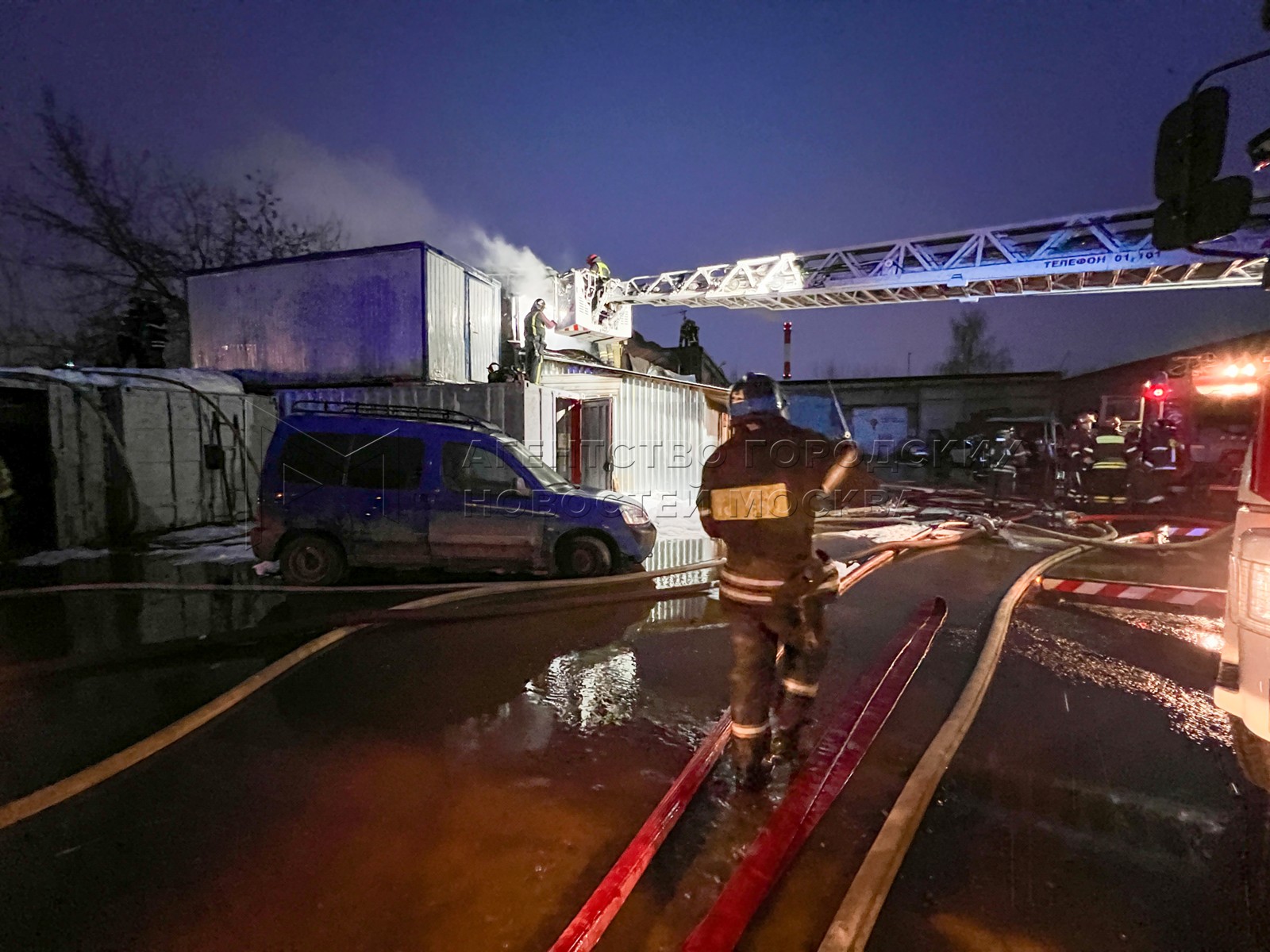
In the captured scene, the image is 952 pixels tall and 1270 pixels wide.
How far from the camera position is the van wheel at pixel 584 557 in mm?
6641

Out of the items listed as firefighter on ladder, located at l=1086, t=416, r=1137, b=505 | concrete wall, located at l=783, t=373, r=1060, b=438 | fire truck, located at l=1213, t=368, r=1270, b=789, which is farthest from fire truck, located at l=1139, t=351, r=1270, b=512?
concrete wall, located at l=783, t=373, r=1060, b=438

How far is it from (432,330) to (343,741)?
10166mm

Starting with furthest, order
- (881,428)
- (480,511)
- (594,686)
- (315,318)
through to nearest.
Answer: (881,428) < (315,318) < (480,511) < (594,686)

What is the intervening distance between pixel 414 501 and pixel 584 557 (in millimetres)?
1905

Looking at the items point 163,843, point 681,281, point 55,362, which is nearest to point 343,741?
point 163,843

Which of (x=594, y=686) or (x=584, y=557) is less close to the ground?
(x=584, y=557)

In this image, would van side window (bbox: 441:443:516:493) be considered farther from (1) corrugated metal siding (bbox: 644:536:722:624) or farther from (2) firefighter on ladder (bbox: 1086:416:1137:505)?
(2) firefighter on ladder (bbox: 1086:416:1137:505)

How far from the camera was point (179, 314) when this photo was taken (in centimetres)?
1870

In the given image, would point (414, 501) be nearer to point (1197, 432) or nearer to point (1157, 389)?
point (1157, 389)

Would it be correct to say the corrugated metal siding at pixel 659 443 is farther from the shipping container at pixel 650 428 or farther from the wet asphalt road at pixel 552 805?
the wet asphalt road at pixel 552 805

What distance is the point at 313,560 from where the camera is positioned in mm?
6672

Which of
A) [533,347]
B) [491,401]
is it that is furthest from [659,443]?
[491,401]

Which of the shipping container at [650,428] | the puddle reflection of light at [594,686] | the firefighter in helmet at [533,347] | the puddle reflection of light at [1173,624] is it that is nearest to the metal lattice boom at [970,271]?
the shipping container at [650,428]

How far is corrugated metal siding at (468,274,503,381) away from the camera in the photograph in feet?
44.0
